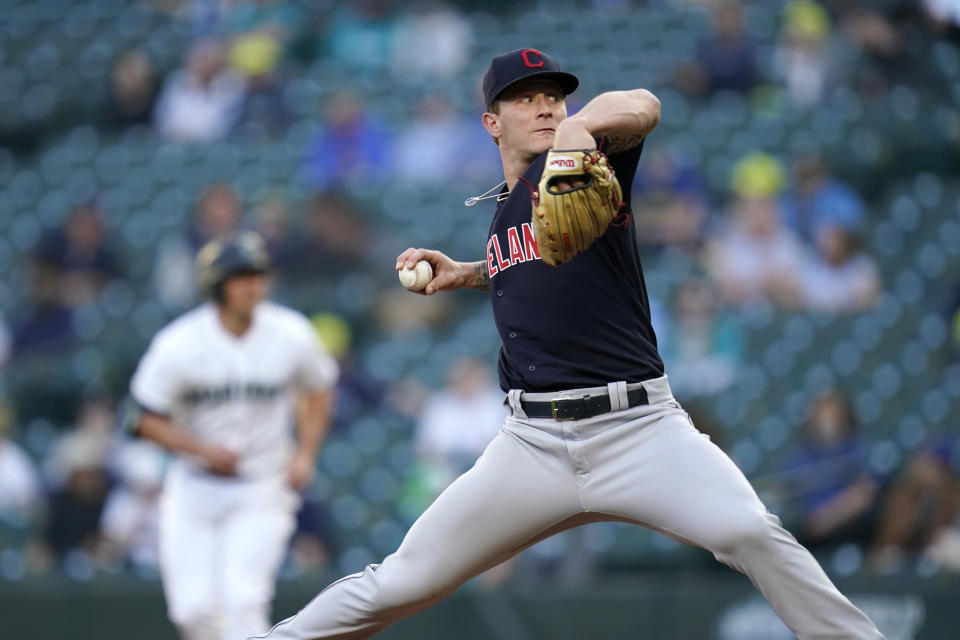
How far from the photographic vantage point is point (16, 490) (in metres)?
9.07

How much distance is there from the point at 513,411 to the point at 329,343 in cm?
601

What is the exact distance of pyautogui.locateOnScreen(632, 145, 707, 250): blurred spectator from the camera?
9742 millimetres

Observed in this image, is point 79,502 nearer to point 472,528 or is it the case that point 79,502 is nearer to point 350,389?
point 350,389

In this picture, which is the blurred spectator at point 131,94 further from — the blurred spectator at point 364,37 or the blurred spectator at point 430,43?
the blurred spectator at point 430,43

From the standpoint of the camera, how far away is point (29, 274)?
11.3m

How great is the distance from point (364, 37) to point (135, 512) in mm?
6355

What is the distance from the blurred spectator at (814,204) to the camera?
9.54 m

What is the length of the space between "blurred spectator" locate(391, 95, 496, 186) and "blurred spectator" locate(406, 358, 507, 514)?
8.83 ft

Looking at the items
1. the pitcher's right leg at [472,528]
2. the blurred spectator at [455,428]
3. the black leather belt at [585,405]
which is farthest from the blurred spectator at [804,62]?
the pitcher's right leg at [472,528]

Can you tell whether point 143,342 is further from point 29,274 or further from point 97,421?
point 29,274

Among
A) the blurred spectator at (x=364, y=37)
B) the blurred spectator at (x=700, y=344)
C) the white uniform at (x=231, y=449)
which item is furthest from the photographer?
the blurred spectator at (x=364, y=37)

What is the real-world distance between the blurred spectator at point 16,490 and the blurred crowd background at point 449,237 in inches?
0.8

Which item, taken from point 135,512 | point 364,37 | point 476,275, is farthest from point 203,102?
point 476,275

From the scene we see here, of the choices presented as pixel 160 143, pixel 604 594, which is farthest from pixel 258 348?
pixel 160 143
